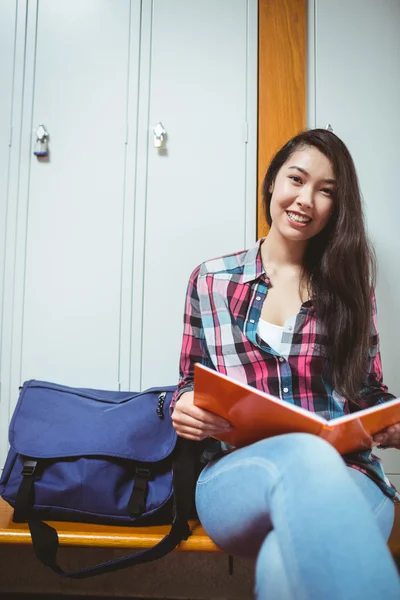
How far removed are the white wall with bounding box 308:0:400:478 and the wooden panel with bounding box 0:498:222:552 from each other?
946 mm

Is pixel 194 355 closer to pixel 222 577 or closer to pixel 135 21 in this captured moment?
pixel 222 577

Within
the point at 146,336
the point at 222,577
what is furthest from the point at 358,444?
the point at 222,577

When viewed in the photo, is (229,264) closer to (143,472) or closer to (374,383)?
(374,383)

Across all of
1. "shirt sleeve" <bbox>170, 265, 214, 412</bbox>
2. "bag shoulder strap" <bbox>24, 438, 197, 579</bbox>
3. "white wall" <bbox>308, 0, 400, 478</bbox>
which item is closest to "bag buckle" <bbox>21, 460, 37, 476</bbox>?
"bag shoulder strap" <bbox>24, 438, 197, 579</bbox>

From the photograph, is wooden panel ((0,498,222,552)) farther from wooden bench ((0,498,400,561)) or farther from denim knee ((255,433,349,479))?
denim knee ((255,433,349,479))

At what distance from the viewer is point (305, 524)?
2.02 feet

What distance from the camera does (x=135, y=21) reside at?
5.73ft

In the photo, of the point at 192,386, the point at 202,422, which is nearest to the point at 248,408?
the point at 202,422

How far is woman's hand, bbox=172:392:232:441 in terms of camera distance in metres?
0.90

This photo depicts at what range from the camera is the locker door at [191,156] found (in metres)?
1.71

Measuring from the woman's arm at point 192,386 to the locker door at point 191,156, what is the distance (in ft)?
1.53

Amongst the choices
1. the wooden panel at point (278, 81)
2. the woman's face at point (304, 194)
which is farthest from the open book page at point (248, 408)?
the wooden panel at point (278, 81)

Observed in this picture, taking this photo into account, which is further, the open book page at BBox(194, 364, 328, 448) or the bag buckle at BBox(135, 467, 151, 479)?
the bag buckle at BBox(135, 467, 151, 479)

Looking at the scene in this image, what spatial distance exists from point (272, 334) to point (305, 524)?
0.57 metres
